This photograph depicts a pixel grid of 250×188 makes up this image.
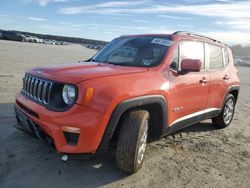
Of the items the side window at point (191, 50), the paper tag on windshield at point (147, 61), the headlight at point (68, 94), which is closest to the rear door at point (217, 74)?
the side window at point (191, 50)

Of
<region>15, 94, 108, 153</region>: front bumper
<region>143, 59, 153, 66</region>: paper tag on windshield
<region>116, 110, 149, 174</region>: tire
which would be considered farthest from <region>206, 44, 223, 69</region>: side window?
<region>15, 94, 108, 153</region>: front bumper

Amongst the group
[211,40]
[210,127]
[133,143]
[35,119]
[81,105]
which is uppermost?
[211,40]

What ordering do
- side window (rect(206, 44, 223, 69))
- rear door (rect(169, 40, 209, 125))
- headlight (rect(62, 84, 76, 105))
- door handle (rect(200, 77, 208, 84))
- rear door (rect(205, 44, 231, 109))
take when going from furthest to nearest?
A: side window (rect(206, 44, 223, 69)), rear door (rect(205, 44, 231, 109)), door handle (rect(200, 77, 208, 84)), rear door (rect(169, 40, 209, 125)), headlight (rect(62, 84, 76, 105))

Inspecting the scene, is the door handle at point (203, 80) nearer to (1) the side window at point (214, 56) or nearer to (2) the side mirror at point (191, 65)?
(1) the side window at point (214, 56)

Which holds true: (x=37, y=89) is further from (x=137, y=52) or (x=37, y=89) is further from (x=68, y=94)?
(x=137, y=52)

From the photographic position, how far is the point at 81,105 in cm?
370

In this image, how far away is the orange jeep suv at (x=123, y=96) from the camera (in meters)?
3.75

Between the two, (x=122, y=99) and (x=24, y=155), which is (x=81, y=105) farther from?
(x=24, y=155)

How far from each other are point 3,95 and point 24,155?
4013 millimetres

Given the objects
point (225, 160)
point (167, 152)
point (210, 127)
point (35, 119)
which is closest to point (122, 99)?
point (35, 119)

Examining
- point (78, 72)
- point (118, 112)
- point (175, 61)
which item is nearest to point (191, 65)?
point (175, 61)

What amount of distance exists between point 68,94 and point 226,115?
4292mm

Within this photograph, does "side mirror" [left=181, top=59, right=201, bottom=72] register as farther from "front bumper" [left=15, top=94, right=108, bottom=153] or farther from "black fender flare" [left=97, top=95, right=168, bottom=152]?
"front bumper" [left=15, top=94, right=108, bottom=153]

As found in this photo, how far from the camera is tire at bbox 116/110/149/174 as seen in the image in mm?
4074
